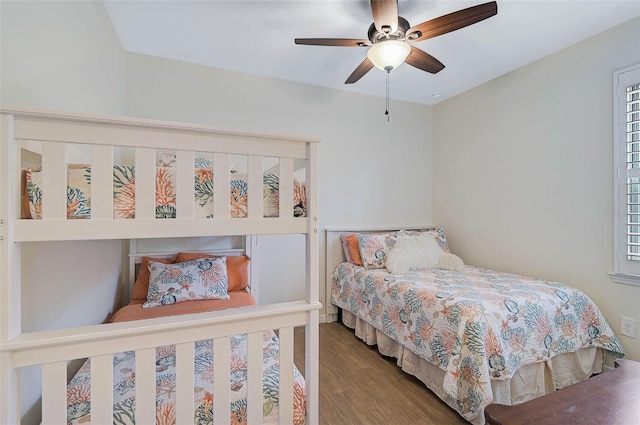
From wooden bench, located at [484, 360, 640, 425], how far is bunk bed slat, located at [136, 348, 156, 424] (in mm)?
1084

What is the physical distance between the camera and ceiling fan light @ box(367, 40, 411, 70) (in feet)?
5.60

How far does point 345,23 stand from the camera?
200cm

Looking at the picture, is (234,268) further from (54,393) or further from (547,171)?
(547,171)

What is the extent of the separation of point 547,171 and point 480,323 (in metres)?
1.71

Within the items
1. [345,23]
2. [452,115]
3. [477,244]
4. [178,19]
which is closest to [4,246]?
[178,19]

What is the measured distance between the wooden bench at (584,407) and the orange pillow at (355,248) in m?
1.91

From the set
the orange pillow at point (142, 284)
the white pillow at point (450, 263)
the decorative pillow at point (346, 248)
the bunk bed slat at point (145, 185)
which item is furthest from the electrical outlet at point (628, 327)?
the orange pillow at point (142, 284)

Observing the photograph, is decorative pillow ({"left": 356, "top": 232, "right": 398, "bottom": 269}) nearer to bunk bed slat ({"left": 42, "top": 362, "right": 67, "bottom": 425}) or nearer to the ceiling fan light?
the ceiling fan light

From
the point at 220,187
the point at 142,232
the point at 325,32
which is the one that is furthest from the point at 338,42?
the point at 142,232

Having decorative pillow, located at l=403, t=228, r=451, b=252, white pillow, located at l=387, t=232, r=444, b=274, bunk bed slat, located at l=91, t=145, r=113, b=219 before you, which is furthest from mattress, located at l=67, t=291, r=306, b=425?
decorative pillow, located at l=403, t=228, r=451, b=252

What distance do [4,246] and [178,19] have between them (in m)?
1.92

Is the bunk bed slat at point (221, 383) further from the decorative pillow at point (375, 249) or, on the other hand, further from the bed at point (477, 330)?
the decorative pillow at point (375, 249)

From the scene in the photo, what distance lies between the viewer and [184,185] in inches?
37.6

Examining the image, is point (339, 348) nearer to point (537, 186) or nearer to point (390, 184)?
point (390, 184)
